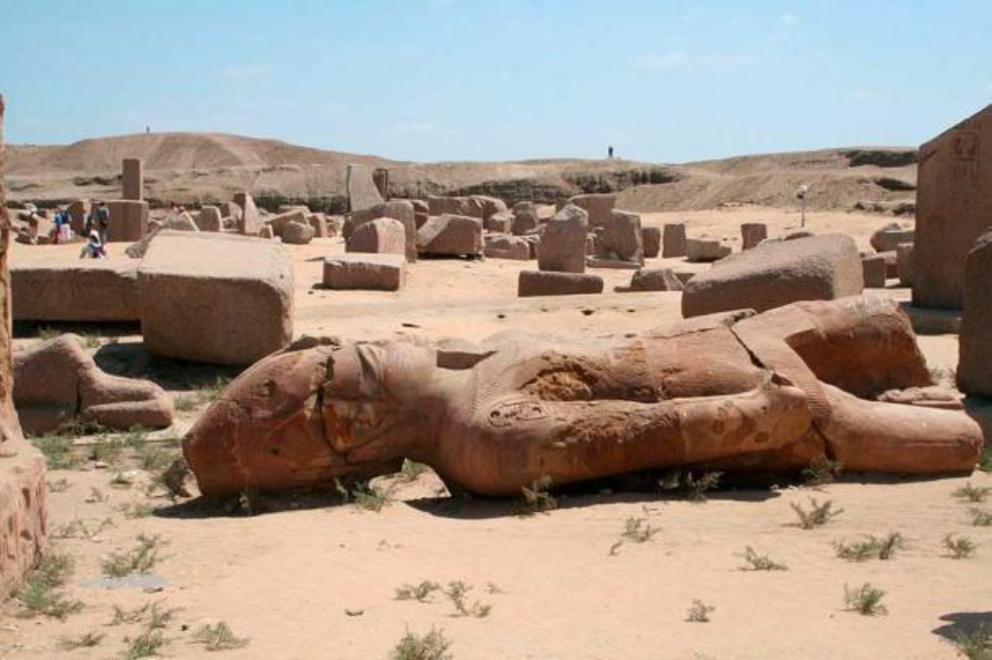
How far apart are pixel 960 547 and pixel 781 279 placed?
5.09 meters

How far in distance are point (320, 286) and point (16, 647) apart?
10699 mm

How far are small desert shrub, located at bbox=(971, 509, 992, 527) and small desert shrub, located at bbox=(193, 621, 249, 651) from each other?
3.02 m

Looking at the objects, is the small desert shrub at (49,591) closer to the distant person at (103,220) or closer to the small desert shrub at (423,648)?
the small desert shrub at (423,648)

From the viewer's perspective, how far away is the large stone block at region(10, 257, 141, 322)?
31.0 feet

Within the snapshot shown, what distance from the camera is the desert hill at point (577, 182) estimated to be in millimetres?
36375

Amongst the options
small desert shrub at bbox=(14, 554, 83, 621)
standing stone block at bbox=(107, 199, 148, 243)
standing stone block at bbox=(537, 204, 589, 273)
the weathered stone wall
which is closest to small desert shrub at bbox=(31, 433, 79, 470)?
the weathered stone wall

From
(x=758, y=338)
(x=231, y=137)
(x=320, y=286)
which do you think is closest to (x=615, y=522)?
(x=758, y=338)

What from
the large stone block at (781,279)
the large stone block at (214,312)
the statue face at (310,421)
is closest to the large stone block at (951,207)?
the large stone block at (781,279)

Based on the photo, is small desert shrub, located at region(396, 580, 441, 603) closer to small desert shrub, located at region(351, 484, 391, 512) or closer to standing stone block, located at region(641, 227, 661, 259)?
small desert shrub, located at region(351, 484, 391, 512)

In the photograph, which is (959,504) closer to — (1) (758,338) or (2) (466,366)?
(1) (758,338)

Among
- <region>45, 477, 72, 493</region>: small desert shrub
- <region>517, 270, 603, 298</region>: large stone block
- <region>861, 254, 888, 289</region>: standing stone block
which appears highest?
<region>861, 254, 888, 289</region>: standing stone block

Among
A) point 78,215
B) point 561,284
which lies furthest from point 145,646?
point 78,215

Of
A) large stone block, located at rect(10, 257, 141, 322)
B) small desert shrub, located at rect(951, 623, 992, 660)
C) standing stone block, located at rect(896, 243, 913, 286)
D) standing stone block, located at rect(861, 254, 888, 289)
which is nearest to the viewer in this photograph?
small desert shrub, located at rect(951, 623, 992, 660)

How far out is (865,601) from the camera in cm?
381
